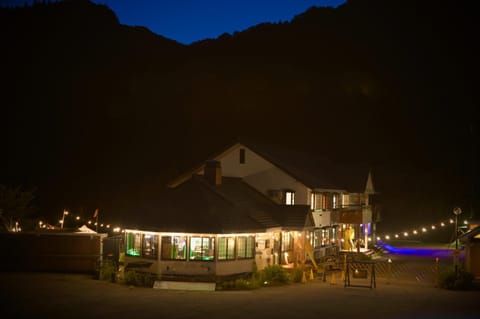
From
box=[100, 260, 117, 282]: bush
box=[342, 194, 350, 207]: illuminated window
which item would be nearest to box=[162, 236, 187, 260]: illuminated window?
box=[100, 260, 117, 282]: bush

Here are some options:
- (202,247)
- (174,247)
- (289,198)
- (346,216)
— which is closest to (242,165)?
(289,198)

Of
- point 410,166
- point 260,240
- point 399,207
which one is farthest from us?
point 410,166

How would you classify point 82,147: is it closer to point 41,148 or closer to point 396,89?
point 41,148

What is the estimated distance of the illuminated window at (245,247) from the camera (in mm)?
26663

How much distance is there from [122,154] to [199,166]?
76.8m

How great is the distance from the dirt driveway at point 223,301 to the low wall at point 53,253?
1633mm

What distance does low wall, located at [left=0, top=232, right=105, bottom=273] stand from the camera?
27.2m

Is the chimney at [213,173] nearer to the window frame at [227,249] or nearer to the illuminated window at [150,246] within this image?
the window frame at [227,249]

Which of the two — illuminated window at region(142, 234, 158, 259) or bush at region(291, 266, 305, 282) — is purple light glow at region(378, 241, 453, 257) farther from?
illuminated window at region(142, 234, 158, 259)

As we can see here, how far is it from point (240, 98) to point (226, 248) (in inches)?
4563

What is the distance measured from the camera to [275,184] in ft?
113

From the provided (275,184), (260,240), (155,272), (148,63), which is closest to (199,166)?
(275,184)

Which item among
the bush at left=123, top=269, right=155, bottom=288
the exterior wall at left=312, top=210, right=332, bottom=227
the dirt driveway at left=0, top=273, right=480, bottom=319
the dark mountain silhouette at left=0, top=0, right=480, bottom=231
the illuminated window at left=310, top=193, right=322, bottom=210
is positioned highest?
the dark mountain silhouette at left=0, top=0, right=480, bottom=231

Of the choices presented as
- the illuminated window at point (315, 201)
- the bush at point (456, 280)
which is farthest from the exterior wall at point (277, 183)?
the bush at point (456, 280)
